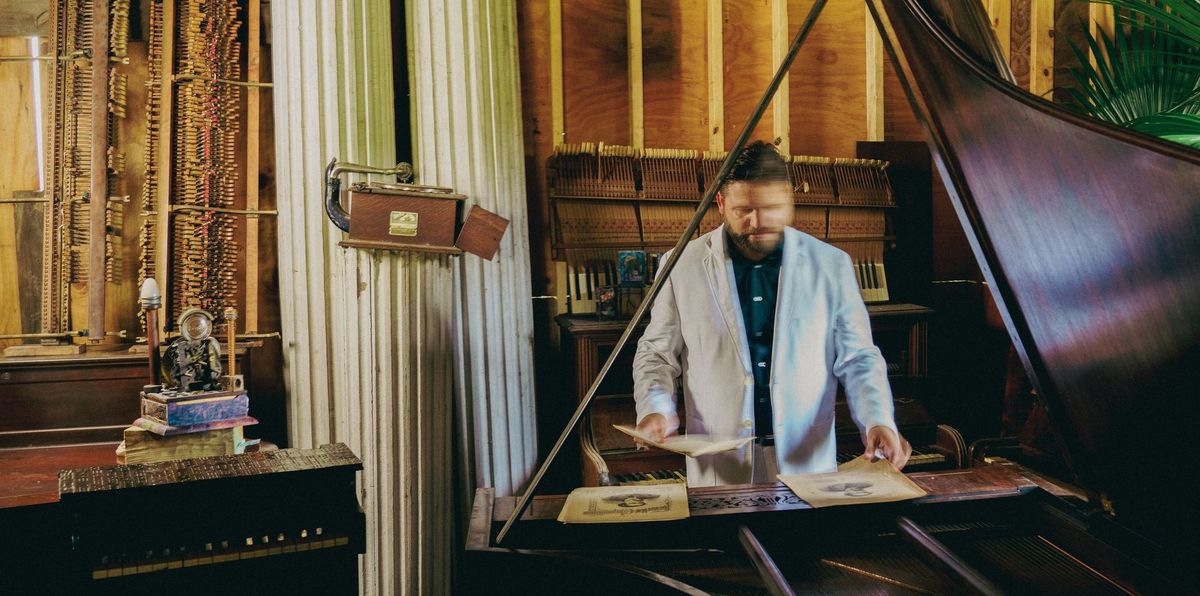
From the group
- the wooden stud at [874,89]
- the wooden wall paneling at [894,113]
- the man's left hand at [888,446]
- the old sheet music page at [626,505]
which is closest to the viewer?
the old sheet music page at [626,505]

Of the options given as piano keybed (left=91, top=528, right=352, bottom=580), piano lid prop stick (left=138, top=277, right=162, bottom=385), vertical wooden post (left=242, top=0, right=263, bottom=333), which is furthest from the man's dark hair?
vertical wooden post (left=242, top=0, right=263, bottom=333)

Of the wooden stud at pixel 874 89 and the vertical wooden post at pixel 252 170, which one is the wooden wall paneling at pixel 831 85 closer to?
the wooden stud at pixel 874 89

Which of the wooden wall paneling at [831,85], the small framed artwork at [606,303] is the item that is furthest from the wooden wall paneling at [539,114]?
the wooden wall paneling at [831,85]

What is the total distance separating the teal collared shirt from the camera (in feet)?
8.86

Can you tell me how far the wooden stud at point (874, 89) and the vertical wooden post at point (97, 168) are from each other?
432cm

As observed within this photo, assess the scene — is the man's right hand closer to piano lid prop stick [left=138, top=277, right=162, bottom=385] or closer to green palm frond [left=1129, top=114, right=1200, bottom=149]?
piano lid prop stick [left=138, top=277, right=162, bottom=385]

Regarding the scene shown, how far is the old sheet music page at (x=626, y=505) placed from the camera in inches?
53.2

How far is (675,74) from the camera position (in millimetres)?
4344

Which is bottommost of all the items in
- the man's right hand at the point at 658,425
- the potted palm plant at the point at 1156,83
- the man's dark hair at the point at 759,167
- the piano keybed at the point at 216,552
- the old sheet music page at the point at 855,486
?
the piano keybed at the point at 216,552

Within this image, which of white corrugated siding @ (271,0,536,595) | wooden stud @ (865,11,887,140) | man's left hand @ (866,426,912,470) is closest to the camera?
man's left hand @ (866,426,912,470)

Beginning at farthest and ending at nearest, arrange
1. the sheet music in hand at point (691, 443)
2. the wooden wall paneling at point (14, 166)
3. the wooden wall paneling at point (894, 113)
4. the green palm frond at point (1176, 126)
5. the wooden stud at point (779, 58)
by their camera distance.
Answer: the wooden wall paneling at point (894, 113) < the wooden stud at point (779, 58) < the wooden wall paneling at point (14, 166) < the green palm frond at point (1176, 126) < the sheet music in hand at point (691, 443)

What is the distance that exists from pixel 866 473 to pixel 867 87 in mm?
3731

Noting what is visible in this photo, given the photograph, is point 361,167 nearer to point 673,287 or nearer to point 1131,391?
point 673,287

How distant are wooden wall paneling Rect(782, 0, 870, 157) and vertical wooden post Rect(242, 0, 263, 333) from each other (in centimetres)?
324
